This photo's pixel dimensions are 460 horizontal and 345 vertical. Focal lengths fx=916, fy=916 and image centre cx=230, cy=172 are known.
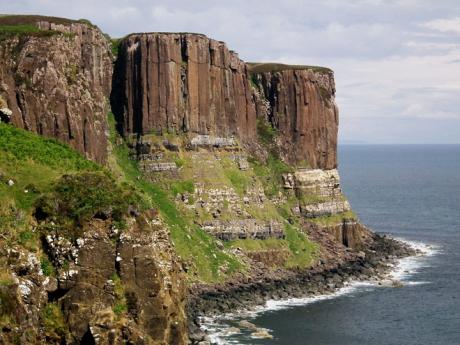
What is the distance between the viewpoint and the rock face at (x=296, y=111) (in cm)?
14862

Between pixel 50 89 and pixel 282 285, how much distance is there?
38.3 meters

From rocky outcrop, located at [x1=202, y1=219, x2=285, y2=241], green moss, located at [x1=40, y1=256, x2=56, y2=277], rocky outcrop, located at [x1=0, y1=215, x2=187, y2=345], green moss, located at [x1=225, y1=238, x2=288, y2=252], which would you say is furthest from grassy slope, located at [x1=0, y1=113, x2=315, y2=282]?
rocky outcrop, located at [x1=0, y1=215, x2=187, y2=345]

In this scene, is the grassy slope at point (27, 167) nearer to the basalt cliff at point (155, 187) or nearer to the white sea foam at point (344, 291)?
the basalt cliff at point (155, 187)

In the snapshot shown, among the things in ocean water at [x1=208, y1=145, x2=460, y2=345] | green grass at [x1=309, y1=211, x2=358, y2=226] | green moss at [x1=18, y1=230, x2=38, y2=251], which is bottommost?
ocean water at [x1=208, y1=145, x2=460, y2=345]

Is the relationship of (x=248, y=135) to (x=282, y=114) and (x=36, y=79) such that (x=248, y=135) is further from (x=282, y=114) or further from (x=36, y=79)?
(x=36, y=79)

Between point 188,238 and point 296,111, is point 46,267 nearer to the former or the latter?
point 188,238

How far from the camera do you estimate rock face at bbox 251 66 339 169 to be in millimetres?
148625

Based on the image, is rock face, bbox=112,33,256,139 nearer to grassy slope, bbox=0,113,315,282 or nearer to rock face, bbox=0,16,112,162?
grassy slope, bbox=0,113,315,282

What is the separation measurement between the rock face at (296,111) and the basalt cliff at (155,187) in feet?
0.75

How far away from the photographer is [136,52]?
12800 cm

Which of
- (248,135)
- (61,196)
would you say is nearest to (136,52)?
(248,135)

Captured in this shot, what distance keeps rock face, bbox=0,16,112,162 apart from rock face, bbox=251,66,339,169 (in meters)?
41.9

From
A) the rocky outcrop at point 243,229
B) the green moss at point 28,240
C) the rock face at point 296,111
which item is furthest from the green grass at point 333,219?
the green moss at point 28,240

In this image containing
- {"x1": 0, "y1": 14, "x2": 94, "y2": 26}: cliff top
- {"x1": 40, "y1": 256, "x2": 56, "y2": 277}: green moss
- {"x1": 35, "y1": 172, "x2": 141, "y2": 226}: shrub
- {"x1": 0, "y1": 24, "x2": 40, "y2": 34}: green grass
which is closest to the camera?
{"x1": 40, "y1": 256, "x2": 56, "y2": 277}: green moss
